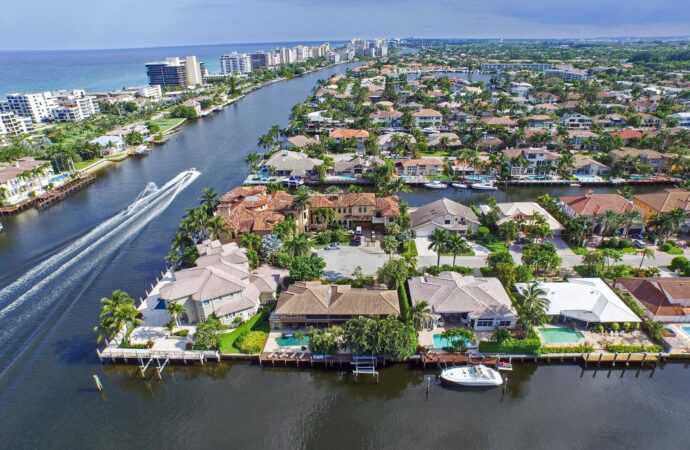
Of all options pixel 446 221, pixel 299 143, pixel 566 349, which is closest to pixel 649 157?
pixel 446 221

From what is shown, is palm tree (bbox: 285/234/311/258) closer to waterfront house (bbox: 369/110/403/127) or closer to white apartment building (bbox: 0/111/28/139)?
Answer: waterfront house (bbox: 369/110/403/127)

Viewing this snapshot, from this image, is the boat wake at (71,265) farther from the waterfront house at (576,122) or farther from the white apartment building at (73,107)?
the waterfront house at (576,122)

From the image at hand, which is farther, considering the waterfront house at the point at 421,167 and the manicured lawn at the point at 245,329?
the waterfront house at the point at 421,167

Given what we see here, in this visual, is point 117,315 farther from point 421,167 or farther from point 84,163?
point 84,163

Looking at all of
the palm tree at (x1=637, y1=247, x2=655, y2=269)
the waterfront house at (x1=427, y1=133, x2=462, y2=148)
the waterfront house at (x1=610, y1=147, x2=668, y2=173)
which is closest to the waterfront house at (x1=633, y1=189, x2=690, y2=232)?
the palm tree at (x1=637, y1=247, x2=655, y2=269)

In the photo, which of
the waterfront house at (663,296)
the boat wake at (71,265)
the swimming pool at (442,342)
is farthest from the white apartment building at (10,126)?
the waterfront house at (663,296)

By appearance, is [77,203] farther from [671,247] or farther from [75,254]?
[671,247]
